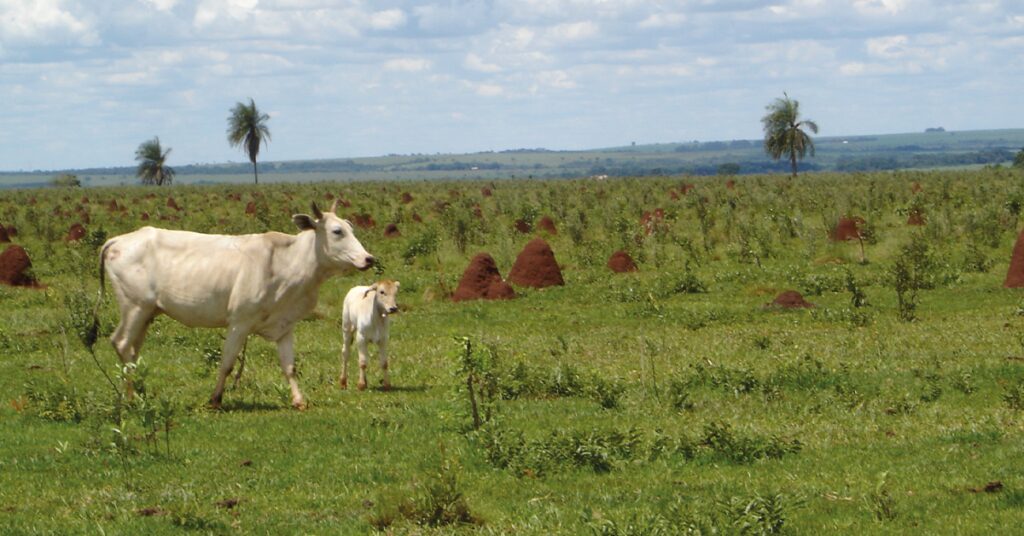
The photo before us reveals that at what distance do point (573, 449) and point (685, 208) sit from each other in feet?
129

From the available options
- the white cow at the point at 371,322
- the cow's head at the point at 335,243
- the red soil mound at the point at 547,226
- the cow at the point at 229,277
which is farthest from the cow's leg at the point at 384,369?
the red soil mound at the point at 547,226

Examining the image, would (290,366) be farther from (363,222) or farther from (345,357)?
(363,222)

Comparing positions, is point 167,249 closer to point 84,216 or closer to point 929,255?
point 929,255

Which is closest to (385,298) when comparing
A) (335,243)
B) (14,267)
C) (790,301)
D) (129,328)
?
(335,243)

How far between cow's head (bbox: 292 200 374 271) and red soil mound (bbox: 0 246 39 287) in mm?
16105

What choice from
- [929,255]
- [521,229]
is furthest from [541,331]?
[521,229]

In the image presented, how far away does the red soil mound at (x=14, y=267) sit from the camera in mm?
28547

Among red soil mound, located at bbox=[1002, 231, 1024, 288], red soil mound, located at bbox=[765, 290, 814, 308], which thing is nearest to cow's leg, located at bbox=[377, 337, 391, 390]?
red soil mound, located at bbox=[765, 290, 814, 308]

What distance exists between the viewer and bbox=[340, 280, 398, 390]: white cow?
16375mm

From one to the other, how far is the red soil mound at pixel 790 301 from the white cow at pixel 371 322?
9.40 metres

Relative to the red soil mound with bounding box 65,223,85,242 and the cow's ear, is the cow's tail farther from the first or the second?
the red soil mound with bounding box 65,223,85,242

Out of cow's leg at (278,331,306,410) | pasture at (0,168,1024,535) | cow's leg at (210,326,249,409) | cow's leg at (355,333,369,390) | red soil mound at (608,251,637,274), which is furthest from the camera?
red soil mound at (608,251,637,274)

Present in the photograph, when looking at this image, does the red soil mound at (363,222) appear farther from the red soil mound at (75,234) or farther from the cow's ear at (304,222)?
the cow's ear at (304,222)

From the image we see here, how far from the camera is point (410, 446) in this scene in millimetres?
12359
